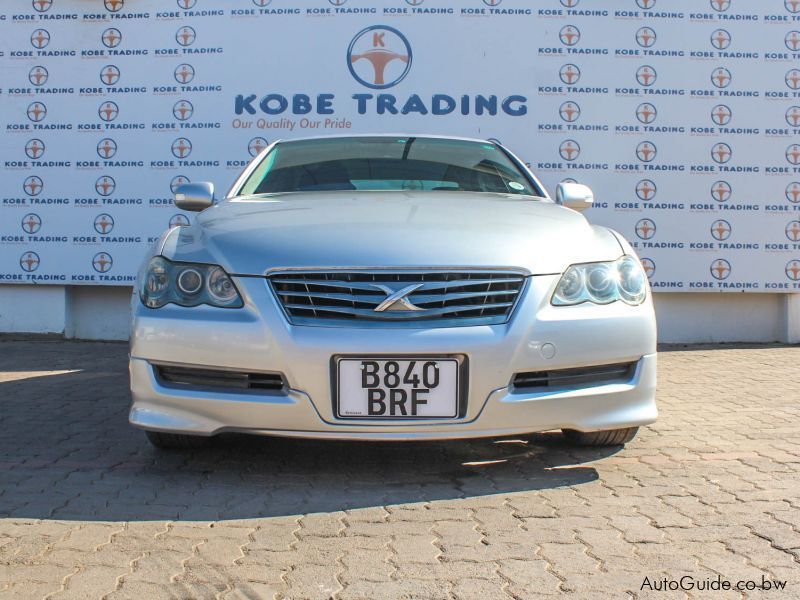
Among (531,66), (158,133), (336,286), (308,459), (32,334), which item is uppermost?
(531,66)

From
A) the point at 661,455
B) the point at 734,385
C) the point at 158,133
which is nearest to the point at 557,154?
the point at 734,385

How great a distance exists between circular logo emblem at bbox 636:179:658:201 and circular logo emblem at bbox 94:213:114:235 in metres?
4.73

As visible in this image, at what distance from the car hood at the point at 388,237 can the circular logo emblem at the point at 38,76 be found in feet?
16.5

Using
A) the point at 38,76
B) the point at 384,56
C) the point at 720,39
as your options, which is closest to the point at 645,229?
the point at 720,39

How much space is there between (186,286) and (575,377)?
151 cm

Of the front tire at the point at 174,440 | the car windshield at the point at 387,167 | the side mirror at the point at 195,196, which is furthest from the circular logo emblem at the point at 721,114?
the front tire at the point at 174,440

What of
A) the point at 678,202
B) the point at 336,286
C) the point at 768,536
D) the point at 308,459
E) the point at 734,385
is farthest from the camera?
the point at 678,202

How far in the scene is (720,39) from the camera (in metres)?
7.95

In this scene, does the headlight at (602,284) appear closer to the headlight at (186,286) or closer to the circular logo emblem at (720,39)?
the headlight at (186,286)

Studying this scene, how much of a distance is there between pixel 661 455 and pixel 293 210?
6.29 feet

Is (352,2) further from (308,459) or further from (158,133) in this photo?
(308,459)

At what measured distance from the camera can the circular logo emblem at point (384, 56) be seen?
800 cm

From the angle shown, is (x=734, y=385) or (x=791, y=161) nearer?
(x=734, y=385)

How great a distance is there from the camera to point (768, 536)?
2.76 m
